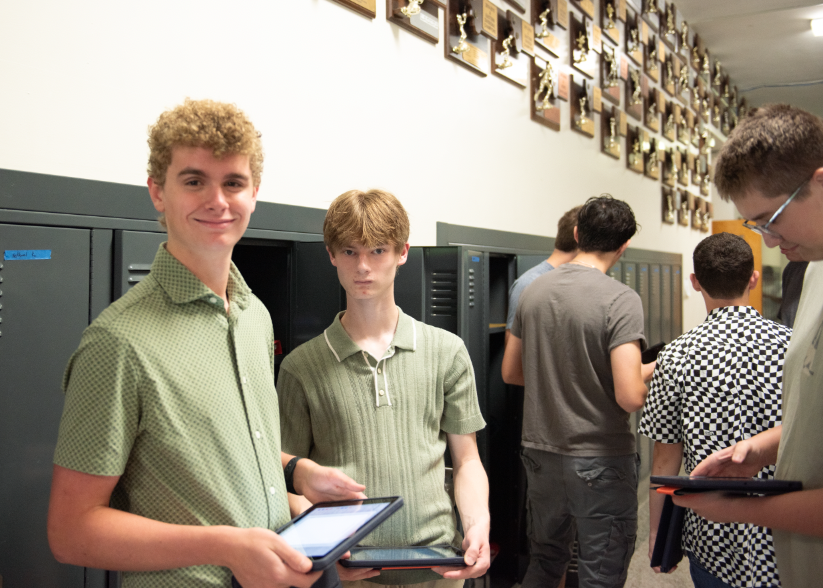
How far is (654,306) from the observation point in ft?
16.2

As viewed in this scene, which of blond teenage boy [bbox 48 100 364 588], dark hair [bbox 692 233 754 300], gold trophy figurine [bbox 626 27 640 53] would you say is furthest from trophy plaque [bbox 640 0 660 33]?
blond teenage boy [bbox 48 100 364 588]

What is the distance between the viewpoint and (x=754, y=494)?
1272 millimetres

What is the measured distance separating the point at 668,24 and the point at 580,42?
8.35 feet

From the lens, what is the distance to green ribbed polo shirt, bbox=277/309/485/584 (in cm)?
155

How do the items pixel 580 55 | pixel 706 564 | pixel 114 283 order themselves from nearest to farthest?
pixel 114 283, pixel 706 564, pixel 580 55

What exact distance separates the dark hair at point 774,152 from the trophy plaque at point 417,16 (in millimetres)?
1888

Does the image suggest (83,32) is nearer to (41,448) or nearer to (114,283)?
(114,283)

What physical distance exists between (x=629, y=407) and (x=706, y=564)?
614 millimetres

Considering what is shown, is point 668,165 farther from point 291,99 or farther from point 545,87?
point 291,99

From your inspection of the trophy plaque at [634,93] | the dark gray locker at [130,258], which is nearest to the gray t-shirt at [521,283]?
the dark gray locker at [130,258]

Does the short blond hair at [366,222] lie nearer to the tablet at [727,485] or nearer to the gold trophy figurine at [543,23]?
the tablet at [727,485]

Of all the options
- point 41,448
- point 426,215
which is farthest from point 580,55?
point 41,448

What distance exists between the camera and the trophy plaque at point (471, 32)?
324cm

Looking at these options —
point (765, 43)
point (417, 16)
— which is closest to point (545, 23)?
point (417, 16)
